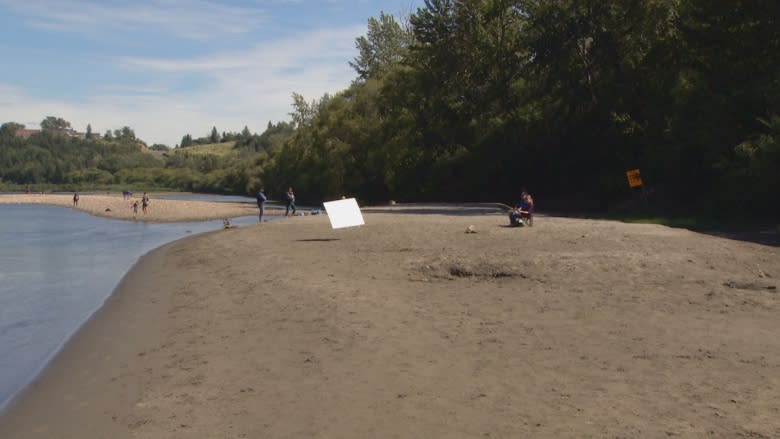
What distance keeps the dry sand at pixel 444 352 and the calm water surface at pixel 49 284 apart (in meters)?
0.57

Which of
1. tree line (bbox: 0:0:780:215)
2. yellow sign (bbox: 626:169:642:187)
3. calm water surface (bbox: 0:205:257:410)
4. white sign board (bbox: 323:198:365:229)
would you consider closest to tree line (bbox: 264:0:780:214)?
tree line (bbox: 0:0:780:215)

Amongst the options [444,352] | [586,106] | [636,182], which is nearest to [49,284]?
[444,352]

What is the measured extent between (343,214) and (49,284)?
9.06 m

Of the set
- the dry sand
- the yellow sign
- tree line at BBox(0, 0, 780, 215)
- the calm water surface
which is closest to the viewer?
the dry sand

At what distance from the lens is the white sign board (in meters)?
22.5

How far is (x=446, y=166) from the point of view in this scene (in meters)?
53.6

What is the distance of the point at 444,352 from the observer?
28.6ft

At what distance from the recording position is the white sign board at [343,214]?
886 inches

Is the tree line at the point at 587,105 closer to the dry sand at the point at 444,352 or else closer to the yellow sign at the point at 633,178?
the yellow sign at the point at 633,178

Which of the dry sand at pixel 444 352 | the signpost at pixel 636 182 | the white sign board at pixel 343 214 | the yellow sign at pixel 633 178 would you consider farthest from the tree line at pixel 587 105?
the white sign board at pixel 343 214

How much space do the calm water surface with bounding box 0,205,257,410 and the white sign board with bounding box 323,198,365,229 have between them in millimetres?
6781

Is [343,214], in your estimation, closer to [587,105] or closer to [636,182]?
[636,182]

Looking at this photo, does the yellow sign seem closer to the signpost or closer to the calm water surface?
the signpost

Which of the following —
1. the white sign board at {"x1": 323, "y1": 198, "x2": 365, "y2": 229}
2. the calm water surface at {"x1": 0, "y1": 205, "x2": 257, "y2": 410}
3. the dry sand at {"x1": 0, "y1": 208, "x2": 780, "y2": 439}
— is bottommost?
the calm water surface at {"x1": 0, "y1": 205, "x2": 257, "y2": 410}
